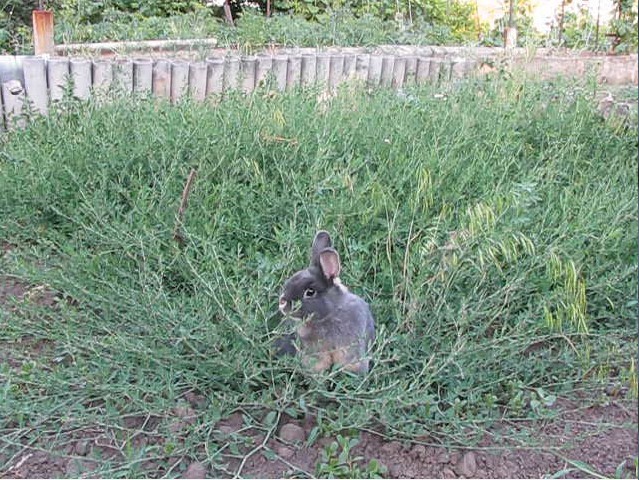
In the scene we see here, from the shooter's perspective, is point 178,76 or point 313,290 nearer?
point 313,290

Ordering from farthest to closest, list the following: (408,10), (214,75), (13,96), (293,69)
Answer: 1. (408,10)
2. (293,69)
3. (214,75)
4. (13,96)

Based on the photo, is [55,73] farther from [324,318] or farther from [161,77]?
[324,318]

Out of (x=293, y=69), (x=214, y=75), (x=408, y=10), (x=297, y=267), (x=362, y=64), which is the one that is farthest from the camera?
(x=408, y=10)

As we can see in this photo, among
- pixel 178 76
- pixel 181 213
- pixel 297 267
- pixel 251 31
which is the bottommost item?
pixel 297 267

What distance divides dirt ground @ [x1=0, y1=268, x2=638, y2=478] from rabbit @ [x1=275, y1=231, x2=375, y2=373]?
232 millimetres

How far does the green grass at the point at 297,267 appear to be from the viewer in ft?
8.56

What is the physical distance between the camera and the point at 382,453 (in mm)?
2564

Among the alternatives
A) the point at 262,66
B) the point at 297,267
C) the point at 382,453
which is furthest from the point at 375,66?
the point at 382,453

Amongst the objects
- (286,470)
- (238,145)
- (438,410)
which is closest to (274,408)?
(286,470)

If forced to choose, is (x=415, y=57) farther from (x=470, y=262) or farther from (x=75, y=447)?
(x=75, y=447)

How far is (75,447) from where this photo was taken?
2.60m

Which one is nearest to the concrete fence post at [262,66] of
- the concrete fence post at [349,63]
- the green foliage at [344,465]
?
the concrete fence post at [349,63]

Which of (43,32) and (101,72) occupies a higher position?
(43,32)

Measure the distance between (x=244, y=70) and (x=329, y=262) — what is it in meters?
3.99
